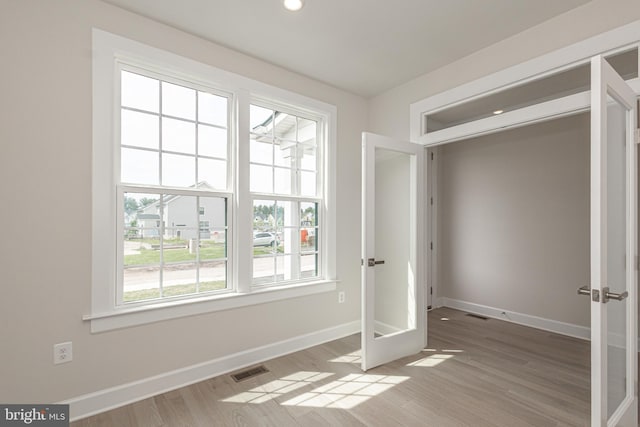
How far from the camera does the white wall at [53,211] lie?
73.4 inches

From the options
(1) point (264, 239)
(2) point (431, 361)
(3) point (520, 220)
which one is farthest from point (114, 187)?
(3) point (520, 220)

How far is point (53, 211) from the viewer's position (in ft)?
6.52

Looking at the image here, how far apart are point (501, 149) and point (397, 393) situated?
11.5 feet

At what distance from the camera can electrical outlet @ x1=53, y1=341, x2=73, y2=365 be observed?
1982 millimetres

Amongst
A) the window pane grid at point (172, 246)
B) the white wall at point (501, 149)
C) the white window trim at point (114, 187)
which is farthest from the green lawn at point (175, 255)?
the white wall at point (501, 149)

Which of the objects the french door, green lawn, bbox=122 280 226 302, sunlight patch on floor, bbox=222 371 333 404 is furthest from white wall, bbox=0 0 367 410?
the french door

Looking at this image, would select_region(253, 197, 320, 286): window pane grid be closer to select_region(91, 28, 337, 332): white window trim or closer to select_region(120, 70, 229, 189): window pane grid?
select_region(91, 28, 337, 332): white window trim

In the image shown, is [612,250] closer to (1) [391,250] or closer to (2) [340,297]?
(1) [391,250]

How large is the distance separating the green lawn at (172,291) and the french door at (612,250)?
2.57 metres

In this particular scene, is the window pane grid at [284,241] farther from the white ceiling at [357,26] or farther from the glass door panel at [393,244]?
the white ceiling at [357,26]

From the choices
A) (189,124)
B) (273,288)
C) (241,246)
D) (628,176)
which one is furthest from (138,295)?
(628,176)

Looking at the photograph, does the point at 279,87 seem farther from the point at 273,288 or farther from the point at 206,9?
the point at 273,288

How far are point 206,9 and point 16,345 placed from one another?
8.21 ft

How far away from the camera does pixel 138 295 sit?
236 cm
